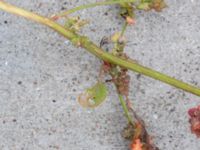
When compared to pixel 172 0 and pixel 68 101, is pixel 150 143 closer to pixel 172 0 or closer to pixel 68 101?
pixel 68 101

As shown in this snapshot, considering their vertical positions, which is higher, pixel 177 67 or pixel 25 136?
pixel 177 67

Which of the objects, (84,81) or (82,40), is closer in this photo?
(82,40)

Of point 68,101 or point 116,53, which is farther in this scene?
point 68,101

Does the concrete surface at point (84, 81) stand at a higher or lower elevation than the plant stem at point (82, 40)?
lower

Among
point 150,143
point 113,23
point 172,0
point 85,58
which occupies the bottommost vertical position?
point 150,143

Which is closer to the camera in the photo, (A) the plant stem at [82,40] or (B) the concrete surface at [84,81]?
(A) the plant stem at [82,40]

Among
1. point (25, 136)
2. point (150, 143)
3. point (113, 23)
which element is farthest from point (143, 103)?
point (25, 136)
